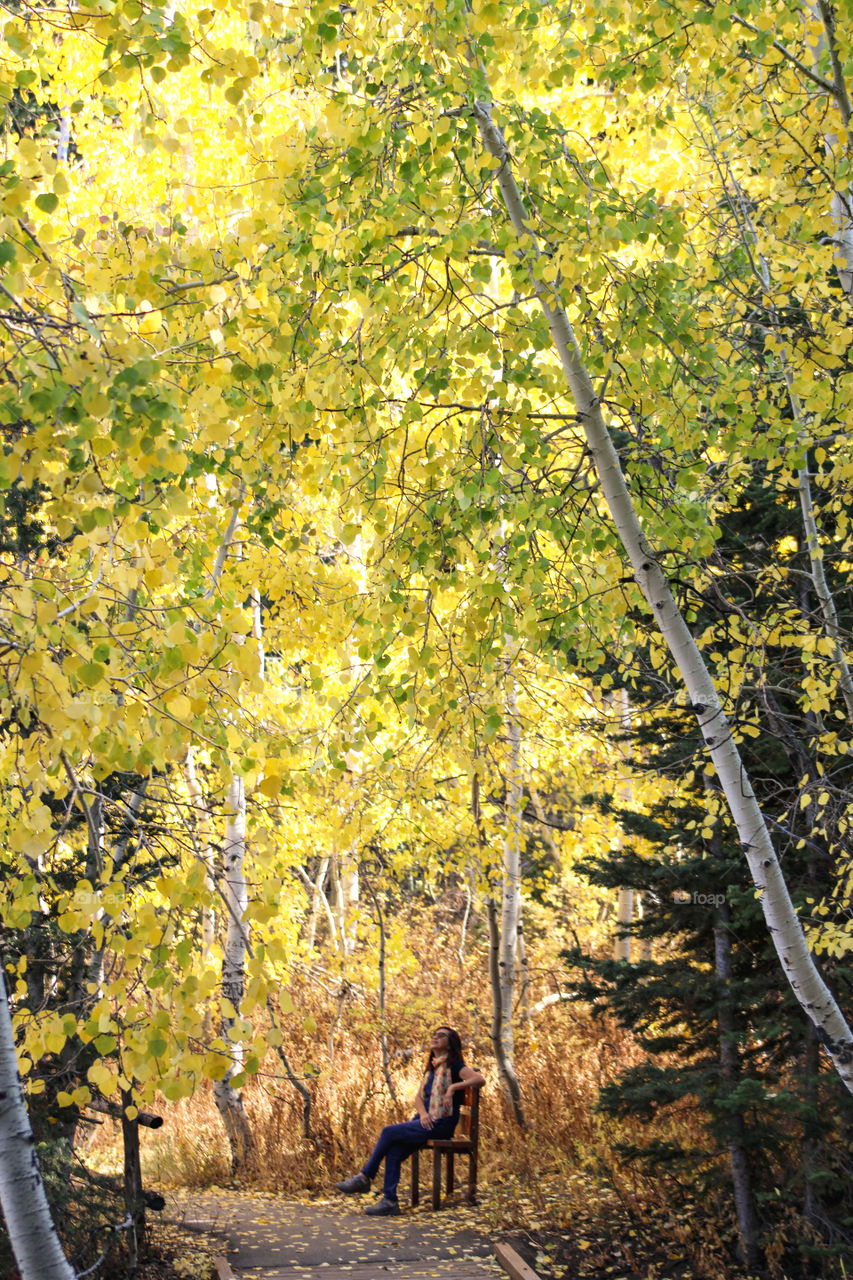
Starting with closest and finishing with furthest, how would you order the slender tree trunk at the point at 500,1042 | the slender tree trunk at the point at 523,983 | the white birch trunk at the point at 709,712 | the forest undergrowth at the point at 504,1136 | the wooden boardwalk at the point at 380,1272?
the white birch trunk at the point at 709,712
the wooden boardwalk at the point at 380,1272
the forest undergrowth at the point at 504,1136
the slender tree trunk at the point at 500,1042
the slender tree trunk at the point at 523,983

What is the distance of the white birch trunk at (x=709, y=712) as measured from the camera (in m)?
3.43

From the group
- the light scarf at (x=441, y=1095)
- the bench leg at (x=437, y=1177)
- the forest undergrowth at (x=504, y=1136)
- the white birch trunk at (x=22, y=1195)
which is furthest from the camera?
the light scarf at (x=441, y=1095)

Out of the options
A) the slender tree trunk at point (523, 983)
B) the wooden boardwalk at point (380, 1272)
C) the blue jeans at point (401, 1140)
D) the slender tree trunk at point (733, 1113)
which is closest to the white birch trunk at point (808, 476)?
the slender tree trunk at point (733, 1113)

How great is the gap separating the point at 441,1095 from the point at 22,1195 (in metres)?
4.75

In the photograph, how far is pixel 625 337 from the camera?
3518mm

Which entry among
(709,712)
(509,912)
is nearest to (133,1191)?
(509,912)

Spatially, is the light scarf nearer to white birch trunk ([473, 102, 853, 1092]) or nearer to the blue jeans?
the blue jeans

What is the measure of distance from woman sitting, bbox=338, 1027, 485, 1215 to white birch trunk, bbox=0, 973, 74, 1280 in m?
4.51

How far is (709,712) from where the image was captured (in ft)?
11.5

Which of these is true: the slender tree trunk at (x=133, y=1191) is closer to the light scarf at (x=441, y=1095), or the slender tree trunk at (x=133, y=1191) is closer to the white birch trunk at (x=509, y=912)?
the light scarf at (x=441, y=1095)

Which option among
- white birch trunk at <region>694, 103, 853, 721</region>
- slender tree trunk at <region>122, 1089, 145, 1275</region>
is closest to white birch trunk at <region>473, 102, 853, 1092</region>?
white birch trunk at <region>694, 103, 853, 721</region>

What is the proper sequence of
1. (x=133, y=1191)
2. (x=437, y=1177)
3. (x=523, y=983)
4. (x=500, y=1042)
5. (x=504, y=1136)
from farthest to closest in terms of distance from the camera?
(x=523, y=983) → (x=500, y=1042) → (x=504, y=1136) → (x=437, y=1177) → (x=133, y=1191)

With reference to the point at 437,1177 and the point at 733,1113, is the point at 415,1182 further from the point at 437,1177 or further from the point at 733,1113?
the point at 733,1113

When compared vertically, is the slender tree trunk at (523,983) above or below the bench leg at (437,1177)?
above
